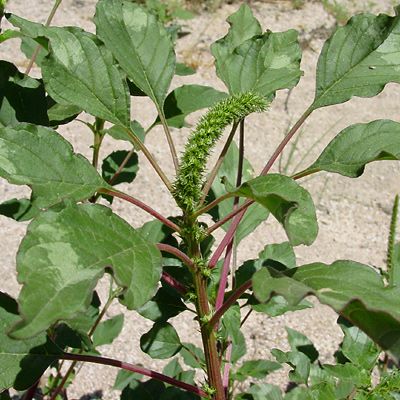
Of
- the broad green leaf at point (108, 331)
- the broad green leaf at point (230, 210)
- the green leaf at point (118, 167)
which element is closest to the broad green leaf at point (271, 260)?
the broad green leaf at point (230, 210)

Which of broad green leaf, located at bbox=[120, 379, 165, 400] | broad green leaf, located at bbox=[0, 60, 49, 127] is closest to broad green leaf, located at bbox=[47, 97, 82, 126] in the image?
broad green leaf, located at bbox=[0, 60, 49, 127]

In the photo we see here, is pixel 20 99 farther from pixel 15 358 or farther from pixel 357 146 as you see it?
pixel 357 146

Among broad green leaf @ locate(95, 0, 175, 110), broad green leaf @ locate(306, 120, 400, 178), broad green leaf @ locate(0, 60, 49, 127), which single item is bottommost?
broad green leaf @ locate(0, 60, 49, 127)

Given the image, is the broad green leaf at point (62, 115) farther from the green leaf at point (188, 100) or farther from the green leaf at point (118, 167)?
the green leaf at point (118, 167)

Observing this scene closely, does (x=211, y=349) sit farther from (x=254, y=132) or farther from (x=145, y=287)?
(x=254, y=132)

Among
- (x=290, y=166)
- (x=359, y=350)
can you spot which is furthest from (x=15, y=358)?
(x=290, y=166)

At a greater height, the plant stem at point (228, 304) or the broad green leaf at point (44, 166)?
the broad green leaf at point (44, 166)

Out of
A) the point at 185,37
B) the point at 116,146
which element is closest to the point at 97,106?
the point at 116,146

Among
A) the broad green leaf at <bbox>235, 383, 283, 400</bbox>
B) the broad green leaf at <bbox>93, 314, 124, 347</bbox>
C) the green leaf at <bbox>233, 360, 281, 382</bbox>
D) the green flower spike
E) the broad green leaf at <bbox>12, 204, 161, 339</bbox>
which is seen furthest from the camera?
the broad green leaf at <bbox>93, 314, 124, 347</bbox>

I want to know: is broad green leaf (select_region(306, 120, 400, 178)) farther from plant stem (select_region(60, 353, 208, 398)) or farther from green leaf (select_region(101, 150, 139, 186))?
green leaf (select_region(101, 150, 139, 186))
